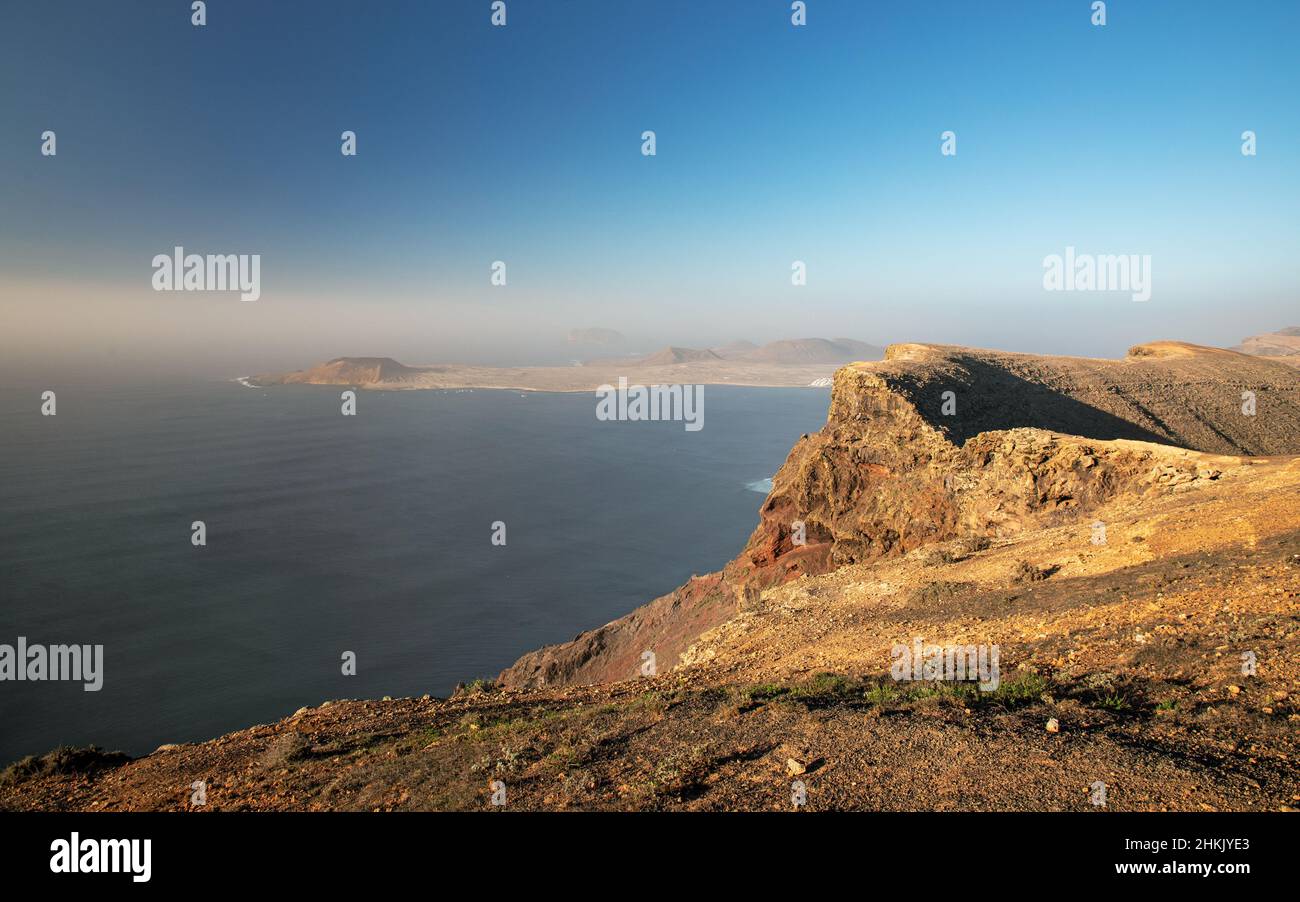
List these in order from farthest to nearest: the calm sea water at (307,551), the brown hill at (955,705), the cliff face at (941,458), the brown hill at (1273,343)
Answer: the brown hill at (1273,343)
the calm sea water at (307,551)
the cliff face at (941,458)
the brown hill at (955,705)

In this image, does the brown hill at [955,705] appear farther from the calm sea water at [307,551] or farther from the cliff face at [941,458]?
the calm sea water at [307,551]

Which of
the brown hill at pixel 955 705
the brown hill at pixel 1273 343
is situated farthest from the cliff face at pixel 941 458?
the brown hill at pixel 1273 343

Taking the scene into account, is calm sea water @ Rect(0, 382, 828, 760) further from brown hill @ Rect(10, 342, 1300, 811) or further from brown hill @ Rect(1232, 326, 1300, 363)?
brown hill @ Rect(1232, 326, 1300, 363)

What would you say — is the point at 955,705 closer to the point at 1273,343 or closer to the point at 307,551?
the point at 307,551

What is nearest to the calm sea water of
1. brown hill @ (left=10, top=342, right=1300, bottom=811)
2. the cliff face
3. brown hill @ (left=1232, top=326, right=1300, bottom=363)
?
the cliff face
